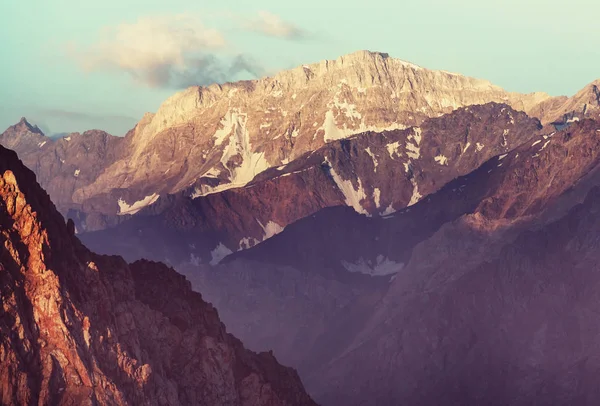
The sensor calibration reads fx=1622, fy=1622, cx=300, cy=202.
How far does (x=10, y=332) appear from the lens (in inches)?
4294

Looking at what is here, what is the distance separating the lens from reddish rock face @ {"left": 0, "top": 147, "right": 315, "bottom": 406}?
110 m

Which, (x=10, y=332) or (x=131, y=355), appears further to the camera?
(x=131, y=355)

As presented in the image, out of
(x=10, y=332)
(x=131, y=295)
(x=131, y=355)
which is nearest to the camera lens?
(x=10, y=332)

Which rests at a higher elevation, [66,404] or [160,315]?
[160,315]

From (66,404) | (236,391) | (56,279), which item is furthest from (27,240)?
(236,391)

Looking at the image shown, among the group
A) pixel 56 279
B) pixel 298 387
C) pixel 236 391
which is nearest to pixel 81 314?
pixel 56 279

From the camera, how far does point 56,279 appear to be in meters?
114

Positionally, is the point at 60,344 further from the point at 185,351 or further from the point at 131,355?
the point at 185,351

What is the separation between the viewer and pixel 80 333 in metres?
114

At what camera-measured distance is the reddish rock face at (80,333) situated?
362ft

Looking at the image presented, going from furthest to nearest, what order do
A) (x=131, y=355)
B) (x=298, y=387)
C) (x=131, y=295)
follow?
(x=298, y=387)
(x=131, y=295)
(x=131, y=355)

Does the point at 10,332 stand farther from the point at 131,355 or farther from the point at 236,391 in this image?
the point at 236,391

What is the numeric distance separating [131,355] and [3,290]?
14.4 m

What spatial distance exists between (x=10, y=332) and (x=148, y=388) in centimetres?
1573
